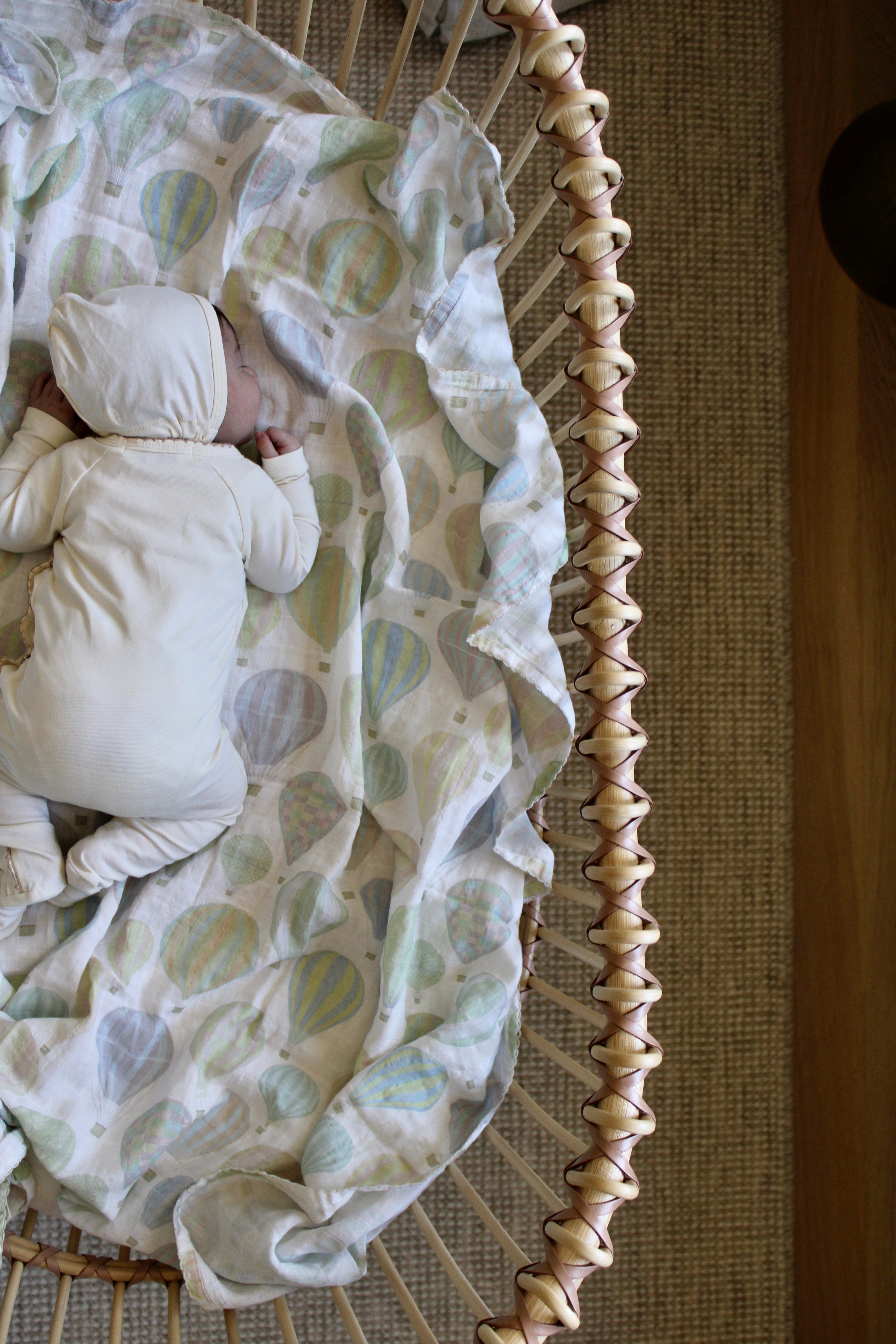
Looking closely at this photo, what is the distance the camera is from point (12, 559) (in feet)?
2.98

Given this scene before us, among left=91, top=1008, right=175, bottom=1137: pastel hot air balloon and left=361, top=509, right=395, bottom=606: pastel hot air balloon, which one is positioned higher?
left=361, top=509, right=395, bottom=606: pastel hot air balloon

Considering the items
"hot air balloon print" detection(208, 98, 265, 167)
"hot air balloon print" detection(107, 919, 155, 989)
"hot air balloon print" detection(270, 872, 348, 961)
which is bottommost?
"hot air balloon print" detection(107, 919, 155, 989)

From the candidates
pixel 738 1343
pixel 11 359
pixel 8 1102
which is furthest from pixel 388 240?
pixel 738 1343

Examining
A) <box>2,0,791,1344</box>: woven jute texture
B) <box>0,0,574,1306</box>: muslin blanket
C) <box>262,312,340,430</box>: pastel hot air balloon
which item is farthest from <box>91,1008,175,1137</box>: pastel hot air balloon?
<box>262,312,340,430</box>: pastel hot air balloon

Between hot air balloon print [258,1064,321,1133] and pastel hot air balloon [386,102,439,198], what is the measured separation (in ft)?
2.49

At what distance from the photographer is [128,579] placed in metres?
0.83

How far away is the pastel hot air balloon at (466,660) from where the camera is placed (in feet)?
2.87

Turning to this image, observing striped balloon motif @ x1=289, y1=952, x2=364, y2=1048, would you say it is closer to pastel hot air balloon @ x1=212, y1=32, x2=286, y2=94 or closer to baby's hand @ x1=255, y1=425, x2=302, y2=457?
baby's hand @ x1=255, y1=425, x2=302, y2=457

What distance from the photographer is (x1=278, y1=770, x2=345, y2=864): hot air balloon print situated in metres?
0.91

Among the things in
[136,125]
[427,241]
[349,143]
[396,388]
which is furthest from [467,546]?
[136,125]

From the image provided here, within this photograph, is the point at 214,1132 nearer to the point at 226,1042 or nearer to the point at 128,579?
the point at 226,1042

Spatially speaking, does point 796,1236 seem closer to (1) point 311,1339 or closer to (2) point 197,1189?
(1) point 311,1339

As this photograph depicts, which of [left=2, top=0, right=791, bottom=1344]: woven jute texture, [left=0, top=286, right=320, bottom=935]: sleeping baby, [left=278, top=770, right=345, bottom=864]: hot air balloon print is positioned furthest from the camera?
[left=2, top=0, right=791, bottom=1344]: woven jute texture

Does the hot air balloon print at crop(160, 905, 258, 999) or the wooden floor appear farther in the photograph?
the wooden floor
